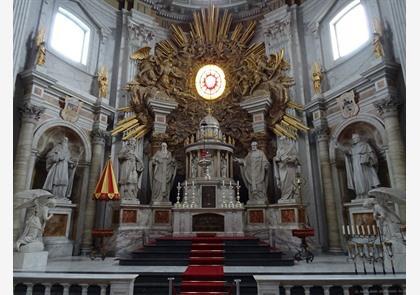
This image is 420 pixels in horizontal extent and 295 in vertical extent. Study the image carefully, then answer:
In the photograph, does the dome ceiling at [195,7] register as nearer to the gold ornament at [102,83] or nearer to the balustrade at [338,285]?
the gold ornament at [102,83]

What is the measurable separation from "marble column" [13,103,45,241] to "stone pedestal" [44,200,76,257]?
4.07 ft

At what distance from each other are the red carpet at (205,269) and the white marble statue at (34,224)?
3.31 metres

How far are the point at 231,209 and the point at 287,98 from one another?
4.66 metres

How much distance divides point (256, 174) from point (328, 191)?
2343 millimetres

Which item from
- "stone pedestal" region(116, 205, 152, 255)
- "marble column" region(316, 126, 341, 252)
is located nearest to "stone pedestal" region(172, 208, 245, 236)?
"stone pedestal" region(116, 205, 152, 255)

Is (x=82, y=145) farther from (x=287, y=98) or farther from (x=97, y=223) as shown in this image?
(x=287, y=98)

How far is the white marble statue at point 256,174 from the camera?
8.99 metres

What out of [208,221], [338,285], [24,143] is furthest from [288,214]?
[24,143]

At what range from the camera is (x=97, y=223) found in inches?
356

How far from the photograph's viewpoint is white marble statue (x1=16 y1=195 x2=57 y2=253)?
18.8ft

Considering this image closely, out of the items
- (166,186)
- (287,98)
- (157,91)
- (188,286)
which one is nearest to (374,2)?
(287,98)

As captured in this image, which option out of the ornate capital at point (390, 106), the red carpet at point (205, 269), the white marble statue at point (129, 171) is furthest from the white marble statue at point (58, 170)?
the ornate capital at point (390, 106)

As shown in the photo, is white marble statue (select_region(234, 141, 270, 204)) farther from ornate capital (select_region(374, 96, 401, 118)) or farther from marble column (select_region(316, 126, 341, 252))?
ornate capital (select_region(374, 96, 401, 118))

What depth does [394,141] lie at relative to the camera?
276 inches
